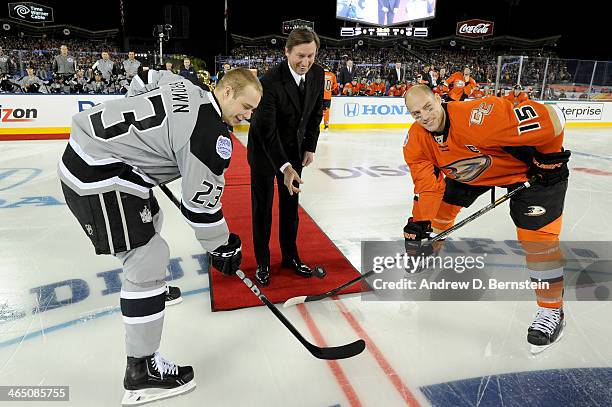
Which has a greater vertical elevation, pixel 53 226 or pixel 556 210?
pixel 556 210

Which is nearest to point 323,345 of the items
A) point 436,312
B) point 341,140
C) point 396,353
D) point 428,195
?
point 396,353

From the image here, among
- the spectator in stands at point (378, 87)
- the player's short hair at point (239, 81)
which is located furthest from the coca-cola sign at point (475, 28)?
the player's short hair at point (239, 81)

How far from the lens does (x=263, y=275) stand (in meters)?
2.65

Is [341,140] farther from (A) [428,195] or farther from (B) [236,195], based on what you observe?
(A) [428,195]

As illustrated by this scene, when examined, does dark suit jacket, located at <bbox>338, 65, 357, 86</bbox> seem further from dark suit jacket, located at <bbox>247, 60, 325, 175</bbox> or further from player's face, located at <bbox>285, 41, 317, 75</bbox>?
player's face, located at <bbox>285, 41, 317, 75</bbox>

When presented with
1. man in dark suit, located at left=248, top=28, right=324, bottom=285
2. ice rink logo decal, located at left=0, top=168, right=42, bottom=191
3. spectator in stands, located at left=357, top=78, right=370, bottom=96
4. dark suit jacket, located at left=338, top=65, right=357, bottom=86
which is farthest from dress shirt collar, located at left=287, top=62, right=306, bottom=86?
spectator in stands, located at left=357, top=78, right=370, bottom=96

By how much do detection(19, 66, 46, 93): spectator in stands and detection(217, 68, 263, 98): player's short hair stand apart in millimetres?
8789

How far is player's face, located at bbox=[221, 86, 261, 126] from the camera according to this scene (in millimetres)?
1546

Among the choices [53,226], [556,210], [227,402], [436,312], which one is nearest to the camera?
[227,402]

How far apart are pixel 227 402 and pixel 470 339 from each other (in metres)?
1.23

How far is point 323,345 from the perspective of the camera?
2.13 m

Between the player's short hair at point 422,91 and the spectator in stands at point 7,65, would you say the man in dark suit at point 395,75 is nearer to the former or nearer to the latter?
the spectator in stands at point 7,65

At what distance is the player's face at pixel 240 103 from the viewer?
1546 millimetres

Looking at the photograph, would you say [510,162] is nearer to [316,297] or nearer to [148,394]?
[316,297]
